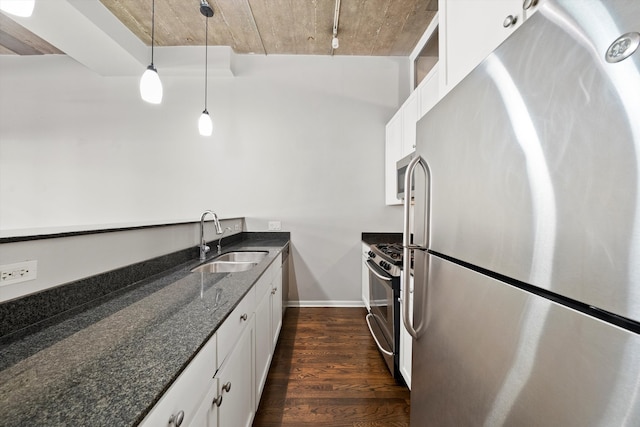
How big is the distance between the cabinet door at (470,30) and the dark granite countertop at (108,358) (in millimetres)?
1462

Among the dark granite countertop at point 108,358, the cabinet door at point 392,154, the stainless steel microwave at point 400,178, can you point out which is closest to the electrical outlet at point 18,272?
the dark granite countertop at point 108,358

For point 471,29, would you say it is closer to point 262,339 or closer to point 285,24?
point 262,339

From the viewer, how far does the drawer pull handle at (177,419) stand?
628 millimetres

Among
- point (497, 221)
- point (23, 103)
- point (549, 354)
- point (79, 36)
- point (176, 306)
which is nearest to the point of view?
point (549, 354)

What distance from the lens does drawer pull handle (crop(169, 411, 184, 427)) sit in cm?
63

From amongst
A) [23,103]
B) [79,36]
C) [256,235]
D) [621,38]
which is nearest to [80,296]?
[621,38]

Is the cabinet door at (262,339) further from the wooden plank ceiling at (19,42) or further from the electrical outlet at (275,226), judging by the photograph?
the wooden plank ceiling at (19,42)

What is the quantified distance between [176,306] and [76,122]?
362 cm

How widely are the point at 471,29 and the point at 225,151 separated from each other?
2.81 metres

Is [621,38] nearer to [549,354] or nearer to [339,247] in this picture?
[549,354]

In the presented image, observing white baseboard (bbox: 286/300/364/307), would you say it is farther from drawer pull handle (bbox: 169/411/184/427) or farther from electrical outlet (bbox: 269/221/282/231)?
drawer pull handle (bbox: 169/411/184/427)

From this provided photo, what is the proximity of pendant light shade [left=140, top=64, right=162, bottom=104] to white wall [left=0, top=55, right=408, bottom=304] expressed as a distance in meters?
1.54

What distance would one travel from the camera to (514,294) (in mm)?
528

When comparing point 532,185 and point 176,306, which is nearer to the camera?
point 532,185
